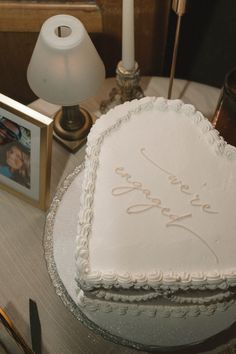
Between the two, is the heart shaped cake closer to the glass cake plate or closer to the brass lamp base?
the glass cake plate

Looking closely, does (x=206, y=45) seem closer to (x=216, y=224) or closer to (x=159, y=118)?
(x=159, y=118)

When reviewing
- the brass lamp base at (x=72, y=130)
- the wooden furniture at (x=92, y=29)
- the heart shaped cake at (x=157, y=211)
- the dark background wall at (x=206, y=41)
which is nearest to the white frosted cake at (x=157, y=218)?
the heart shaped cake at (x=157, y=211)

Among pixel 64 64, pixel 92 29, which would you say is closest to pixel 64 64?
pixel 64 64

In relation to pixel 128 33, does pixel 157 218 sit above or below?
below

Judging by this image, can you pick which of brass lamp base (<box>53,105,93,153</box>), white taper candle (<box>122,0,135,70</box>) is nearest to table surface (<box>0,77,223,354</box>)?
brass lamp base (<box>53,105,93,153</box>)

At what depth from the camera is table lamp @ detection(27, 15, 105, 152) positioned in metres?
1.02

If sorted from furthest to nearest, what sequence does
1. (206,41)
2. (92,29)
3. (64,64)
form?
(206,41)
(92,29)
(64,64)

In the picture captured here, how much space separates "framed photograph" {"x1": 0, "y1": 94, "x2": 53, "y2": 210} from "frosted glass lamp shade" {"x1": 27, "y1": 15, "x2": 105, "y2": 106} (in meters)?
0.08

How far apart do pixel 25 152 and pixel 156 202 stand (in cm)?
→ 33

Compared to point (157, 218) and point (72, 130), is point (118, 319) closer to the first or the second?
point (157, 218)

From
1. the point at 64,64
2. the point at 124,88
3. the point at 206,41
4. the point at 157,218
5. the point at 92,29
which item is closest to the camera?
the point at 157,218

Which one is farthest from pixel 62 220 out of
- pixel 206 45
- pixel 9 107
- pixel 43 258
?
pixel 206 45

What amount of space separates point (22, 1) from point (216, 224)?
2.50 feet

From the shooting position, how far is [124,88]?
121 cm
